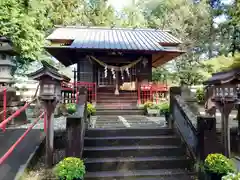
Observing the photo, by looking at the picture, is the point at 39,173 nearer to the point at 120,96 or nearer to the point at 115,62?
the point at 120,96

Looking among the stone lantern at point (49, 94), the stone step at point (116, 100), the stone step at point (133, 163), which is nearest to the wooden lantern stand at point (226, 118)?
the stone step at point (133, 163)

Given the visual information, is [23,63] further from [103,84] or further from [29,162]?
[29,162]

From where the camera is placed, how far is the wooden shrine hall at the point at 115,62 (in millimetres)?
10672

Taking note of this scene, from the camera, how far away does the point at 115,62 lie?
11.5m

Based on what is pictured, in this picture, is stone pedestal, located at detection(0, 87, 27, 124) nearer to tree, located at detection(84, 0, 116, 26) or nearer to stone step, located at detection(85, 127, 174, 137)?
stone step, located at detection(85, 127, 174, 137)

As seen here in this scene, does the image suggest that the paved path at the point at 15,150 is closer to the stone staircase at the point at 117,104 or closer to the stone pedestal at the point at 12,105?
the stone pedestal at the point at 12,105

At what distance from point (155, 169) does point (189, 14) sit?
1819cm

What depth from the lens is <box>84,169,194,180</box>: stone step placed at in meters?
4.00

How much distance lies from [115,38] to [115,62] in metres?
1.67

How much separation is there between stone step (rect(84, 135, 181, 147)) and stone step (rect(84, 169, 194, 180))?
2.58 feet

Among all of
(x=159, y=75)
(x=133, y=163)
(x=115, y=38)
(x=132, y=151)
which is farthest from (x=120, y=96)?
(x=159, y=75)

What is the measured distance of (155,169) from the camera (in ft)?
14.3

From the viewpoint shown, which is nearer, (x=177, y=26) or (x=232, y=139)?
(x=232, y=139)

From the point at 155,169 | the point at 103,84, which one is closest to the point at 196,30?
the point at 103,84
